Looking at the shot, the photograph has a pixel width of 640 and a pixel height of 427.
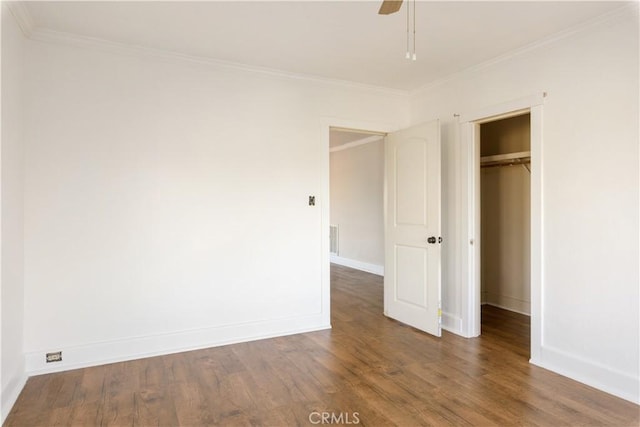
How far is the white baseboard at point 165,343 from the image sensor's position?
297 centimetres

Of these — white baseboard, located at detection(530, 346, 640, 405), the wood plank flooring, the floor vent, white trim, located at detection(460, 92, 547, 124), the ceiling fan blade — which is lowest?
the wood plank flooring

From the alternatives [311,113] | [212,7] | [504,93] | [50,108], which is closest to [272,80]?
[311,113]

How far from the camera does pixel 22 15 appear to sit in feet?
8.56

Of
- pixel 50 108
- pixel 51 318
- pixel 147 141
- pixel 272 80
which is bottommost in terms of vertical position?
pixel 51 318

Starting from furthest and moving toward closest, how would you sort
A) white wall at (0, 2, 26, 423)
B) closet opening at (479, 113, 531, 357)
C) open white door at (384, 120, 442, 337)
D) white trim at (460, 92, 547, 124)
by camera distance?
1. closet opening at (479, 113, 531, 357)
2. open white door at (384, 120, 442, 337)
3. white trim at (460, 92, 547, 124)
4. white wall at (0, 2, 26, 423)

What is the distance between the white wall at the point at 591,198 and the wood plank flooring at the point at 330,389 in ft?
1.04

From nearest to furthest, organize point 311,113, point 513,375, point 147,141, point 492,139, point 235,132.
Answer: point 513,375 < point 147,141 < point 235,132 < point 311,113 < point 492,139

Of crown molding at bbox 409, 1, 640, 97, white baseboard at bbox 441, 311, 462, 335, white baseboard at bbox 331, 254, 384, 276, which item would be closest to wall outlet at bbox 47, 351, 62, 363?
white baseboard at bbox 441, 311, 462, 335

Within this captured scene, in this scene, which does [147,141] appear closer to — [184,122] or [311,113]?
[184,122]

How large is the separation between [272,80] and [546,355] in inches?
133

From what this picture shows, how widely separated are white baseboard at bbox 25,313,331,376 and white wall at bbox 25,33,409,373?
0.01 meters

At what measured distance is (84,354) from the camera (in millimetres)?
3055

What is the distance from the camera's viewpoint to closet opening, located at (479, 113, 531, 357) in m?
4.51

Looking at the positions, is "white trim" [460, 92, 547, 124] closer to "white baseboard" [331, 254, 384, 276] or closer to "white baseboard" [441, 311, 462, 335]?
"white baseboard" [441, 311, 462, 335]
